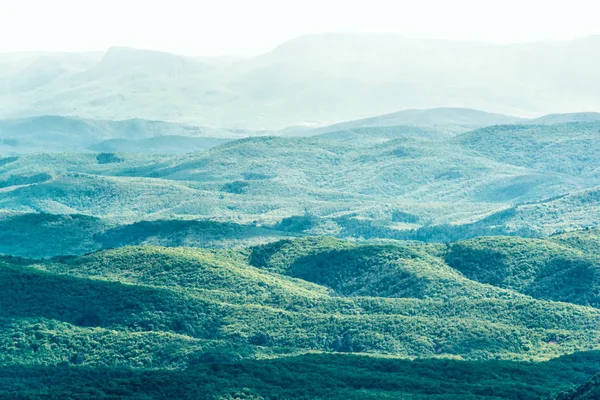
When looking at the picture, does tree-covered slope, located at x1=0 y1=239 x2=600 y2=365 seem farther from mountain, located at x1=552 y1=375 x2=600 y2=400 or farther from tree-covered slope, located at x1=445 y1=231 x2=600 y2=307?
mountain, located at x1=552 y1=375 x2=600 y2=400

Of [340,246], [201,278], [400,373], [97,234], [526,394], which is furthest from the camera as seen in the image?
[97,234]

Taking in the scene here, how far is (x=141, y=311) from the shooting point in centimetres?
10700

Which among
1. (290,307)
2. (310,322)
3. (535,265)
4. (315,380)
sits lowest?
(535,265)

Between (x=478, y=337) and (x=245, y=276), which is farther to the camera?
(x=245, y=276)

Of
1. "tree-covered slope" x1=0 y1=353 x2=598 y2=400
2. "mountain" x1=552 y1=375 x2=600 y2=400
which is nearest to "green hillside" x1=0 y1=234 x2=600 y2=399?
"tree-covered slope" x1=0 y1=353 x2=598 y2=400

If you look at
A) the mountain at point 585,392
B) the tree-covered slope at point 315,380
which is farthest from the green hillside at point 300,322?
the mountain at point 585,392

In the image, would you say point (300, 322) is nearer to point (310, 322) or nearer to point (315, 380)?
point (310, 322)

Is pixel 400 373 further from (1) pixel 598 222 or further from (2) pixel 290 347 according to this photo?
(1) pixel 598 222

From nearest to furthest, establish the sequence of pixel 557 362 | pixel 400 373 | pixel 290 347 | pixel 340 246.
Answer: pixel 400 373, pixel 557 362, pixel 290 347, pixel 340 246

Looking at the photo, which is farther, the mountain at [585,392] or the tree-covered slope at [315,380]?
the tree-covered slope at [315,380]

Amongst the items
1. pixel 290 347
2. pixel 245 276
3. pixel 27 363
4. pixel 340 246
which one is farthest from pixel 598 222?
pixel 27 363

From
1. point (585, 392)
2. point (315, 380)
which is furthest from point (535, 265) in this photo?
point (585, 392)

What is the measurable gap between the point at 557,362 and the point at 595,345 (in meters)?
8.72

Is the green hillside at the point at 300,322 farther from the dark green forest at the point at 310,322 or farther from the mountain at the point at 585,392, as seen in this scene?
the mountain at the point at 585,392
